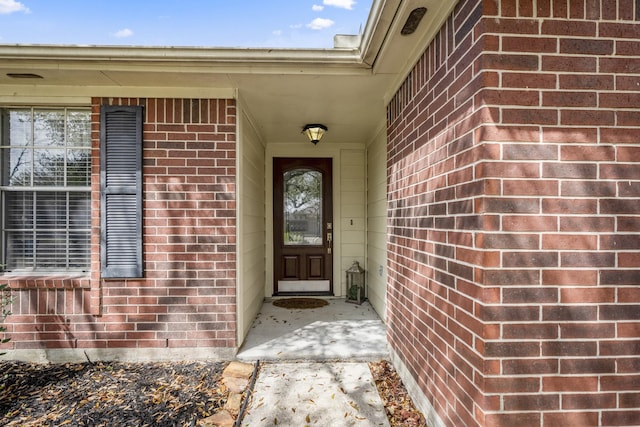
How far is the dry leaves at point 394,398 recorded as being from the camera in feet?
6.96

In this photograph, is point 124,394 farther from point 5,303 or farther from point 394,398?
point 394,398

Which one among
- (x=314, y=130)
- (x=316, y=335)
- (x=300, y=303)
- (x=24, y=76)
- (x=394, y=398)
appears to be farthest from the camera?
(x=300, y=303)

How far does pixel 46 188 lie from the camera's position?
299 cm

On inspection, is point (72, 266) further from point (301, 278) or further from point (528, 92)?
point (528, 92)

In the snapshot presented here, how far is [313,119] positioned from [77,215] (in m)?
2.57

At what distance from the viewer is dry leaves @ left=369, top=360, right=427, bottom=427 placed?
83.5 inches

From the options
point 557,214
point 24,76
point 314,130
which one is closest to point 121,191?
point 24,76

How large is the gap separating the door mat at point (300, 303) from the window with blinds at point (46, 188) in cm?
243

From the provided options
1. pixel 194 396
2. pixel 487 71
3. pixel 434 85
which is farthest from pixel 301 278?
pixel 487 71

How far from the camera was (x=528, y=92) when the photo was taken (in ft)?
4.80

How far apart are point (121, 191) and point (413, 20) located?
263cm

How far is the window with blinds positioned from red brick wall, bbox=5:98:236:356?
236 millimetres

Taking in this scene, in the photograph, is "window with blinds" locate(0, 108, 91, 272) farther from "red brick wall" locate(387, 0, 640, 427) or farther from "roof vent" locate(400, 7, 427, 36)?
"red brick wall" locate(387, 0, 640, 427)

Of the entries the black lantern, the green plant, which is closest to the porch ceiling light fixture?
the black lantern
